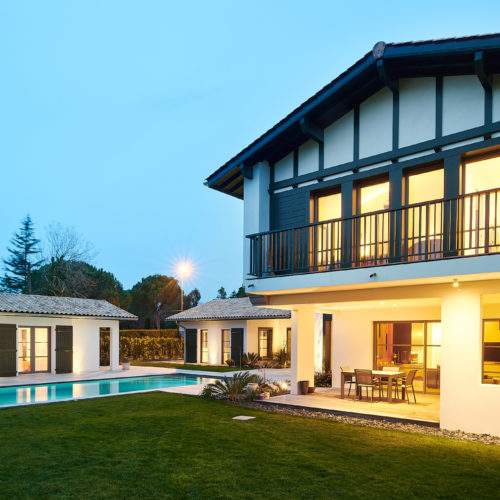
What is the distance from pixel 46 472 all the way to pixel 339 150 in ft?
29.7

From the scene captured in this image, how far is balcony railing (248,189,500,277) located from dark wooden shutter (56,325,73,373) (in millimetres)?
14204

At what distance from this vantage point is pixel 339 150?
12117 millimetres

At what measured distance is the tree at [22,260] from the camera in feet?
164

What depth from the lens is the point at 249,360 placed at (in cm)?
2572

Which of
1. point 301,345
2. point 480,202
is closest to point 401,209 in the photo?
point 480,202

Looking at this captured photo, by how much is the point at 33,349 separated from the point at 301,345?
14.7 m

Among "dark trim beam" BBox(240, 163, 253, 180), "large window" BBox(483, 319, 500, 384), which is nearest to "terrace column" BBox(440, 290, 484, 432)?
"large window" BBox(483, 319, 500, 384)

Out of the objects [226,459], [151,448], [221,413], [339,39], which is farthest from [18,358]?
[339,39]

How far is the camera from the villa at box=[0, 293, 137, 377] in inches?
830

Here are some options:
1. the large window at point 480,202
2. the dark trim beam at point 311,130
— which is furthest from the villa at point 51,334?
the large window at point 480,202

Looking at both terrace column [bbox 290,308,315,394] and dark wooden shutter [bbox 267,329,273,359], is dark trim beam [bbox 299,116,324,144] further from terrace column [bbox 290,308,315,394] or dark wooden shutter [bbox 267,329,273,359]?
dark wooden shutter [bbox 267,329,273,359]

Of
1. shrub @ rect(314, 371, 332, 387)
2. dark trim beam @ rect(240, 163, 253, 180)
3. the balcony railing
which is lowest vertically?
shrub @ rect(314, 371, 332, 387)

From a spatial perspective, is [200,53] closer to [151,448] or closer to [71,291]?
[71,291]

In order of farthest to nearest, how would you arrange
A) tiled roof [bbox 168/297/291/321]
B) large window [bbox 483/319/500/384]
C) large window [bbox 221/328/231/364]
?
1. large window [bbox 221/328/231/364]
2. tiled roof [bbox 168/297/291/321]
3. large window [bbox 483/319/500/384]
